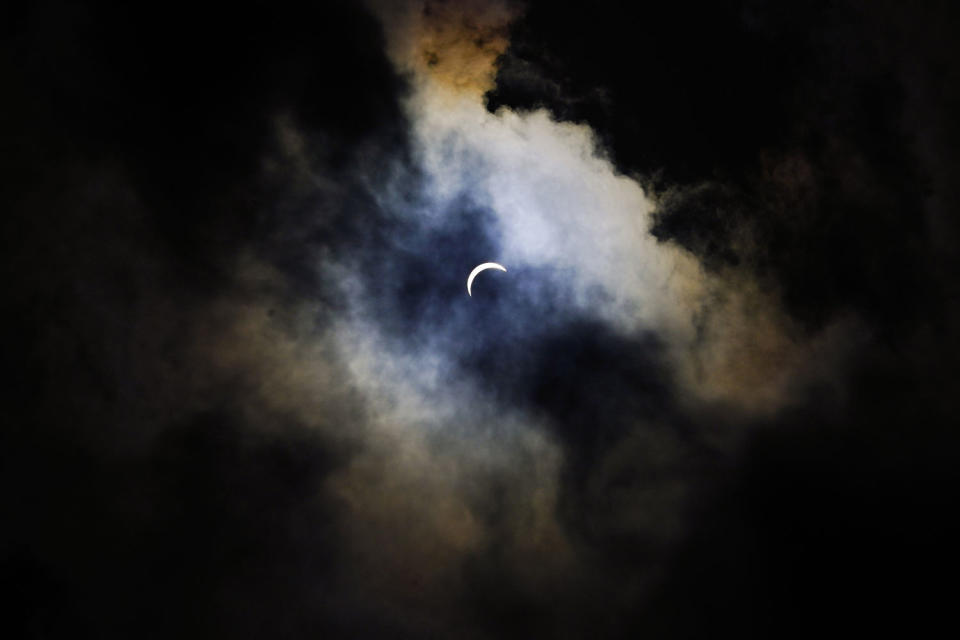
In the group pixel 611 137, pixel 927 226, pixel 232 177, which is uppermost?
pixel 611 137

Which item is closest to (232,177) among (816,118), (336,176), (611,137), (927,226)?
(336,176)

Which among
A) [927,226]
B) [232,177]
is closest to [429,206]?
[232,177]

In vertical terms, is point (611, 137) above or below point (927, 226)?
above

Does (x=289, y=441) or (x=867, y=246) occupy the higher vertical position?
(x=867, y=246)

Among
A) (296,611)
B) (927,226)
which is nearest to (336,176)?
(296,611)

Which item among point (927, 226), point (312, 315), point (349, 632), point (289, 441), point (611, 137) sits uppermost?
point (611, 137)

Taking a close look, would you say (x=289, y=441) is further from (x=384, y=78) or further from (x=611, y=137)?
(x=611, y=137)

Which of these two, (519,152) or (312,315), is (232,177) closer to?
(312,315)

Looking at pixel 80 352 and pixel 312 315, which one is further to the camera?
pixel 312 315

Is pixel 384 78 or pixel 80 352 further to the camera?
pixel 384 78
